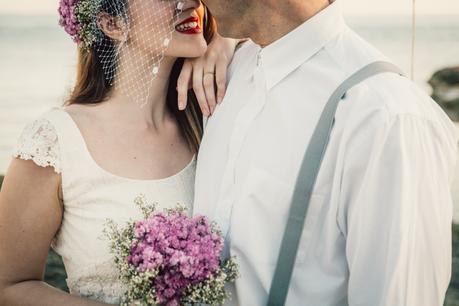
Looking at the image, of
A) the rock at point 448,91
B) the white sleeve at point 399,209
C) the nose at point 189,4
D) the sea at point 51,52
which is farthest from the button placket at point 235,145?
the sea at point 51,52

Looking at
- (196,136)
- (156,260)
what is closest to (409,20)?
(196,136)

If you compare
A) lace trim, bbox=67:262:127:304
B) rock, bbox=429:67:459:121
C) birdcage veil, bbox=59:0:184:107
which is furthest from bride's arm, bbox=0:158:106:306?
rock, bbox=429:67:459:121

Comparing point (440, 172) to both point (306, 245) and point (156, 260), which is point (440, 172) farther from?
point (156, 260)

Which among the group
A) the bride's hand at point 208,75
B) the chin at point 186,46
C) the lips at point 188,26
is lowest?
the bride's hand at point 208,75

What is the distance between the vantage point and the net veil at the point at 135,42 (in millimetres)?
3092

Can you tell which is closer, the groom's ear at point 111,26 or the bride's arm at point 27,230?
the bride's arm at point 27,230

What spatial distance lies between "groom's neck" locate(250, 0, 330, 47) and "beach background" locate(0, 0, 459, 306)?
7419 millimetres

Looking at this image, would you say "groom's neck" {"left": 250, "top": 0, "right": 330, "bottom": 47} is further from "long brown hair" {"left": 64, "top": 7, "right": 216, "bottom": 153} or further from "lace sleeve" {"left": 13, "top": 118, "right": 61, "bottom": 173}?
"lace sleeve" {"left": 13, "top": 118, "right": 61, "bottom": 173}

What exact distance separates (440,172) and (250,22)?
912 mm

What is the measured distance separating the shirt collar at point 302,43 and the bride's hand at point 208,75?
0.41 m

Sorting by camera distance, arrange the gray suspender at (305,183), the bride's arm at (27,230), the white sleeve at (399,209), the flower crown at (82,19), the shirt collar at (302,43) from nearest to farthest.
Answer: the white sleeve at (399,209) < the gray suspender at (305,183) < the shirt collar at (302,43) < the bride's arm at (27,230) < the flower crown at (82,19)

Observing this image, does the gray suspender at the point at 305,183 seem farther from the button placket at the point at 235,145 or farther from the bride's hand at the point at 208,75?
the bride's hand at the point at 208,75

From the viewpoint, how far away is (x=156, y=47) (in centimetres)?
316

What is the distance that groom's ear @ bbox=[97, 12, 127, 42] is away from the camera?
3219 mm
